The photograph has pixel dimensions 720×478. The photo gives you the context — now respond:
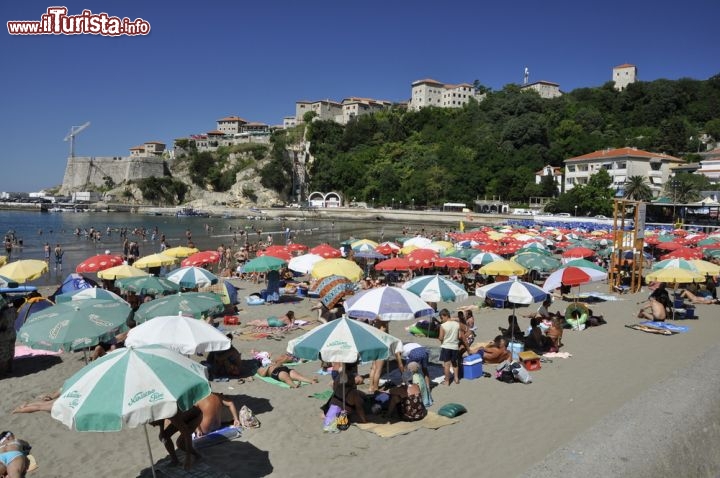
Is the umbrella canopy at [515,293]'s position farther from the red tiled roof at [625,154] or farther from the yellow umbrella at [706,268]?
the red tiled roof at [625,154]

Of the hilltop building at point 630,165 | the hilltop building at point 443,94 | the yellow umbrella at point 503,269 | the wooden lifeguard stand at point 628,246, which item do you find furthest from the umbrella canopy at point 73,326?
the hilltop building at point 443,94

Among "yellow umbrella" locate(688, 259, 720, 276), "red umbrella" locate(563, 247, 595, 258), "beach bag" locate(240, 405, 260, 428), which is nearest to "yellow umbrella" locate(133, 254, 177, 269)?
→ "beach bag" locate(240, 405, 260, 428)

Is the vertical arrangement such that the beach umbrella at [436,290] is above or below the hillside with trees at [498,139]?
below

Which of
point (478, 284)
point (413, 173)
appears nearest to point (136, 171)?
point (413, 173)

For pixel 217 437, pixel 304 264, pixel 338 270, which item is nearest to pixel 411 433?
pixel 217 437

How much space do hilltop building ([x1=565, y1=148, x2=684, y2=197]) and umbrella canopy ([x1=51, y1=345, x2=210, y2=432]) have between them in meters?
66.5

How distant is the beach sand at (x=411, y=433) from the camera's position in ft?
17.8

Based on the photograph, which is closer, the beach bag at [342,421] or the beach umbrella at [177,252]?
the beach bag at [342,421]

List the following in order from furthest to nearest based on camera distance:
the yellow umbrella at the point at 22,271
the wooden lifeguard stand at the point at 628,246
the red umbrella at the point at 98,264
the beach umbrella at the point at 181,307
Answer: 1. the wooden lifeguard stand at the point at 628,246
2. the red umbrella at the point at 98,264
3. the yellow umbrella at the point at 22,271
4. the beach umbrella at the point at 181,307

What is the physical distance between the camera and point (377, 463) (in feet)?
18.0

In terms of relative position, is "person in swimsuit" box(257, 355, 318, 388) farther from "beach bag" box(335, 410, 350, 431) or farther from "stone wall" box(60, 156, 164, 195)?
"stone wall" box(60, 156, 164, 195)

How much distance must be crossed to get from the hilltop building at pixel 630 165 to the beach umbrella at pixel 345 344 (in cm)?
6418

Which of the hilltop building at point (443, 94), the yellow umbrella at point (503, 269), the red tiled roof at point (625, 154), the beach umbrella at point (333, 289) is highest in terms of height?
the hilltop building at point (443, 94)

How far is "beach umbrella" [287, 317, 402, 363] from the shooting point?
5.87 metres
